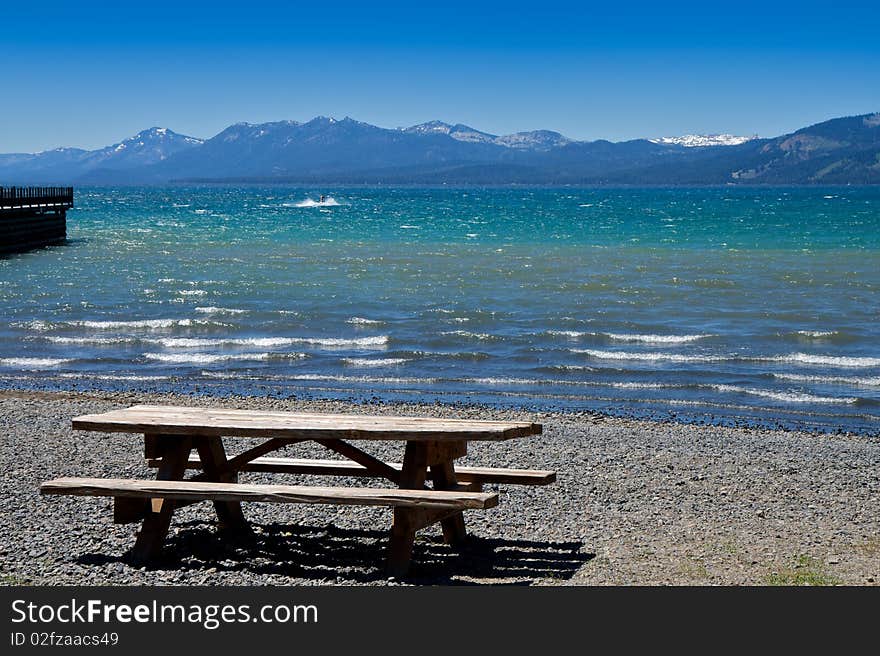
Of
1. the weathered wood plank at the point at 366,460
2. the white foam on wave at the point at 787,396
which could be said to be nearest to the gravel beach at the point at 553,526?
the weathered wood plank at the point at 366,460

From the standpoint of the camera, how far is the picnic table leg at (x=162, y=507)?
718cm

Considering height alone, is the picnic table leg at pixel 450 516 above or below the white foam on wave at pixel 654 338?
above

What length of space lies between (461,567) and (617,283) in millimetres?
26405

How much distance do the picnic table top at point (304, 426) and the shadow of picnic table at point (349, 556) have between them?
0.85 meters

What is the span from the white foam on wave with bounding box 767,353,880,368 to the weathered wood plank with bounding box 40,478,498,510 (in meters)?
13.3

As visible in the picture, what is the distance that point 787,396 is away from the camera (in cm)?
1589

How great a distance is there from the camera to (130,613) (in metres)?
5.48

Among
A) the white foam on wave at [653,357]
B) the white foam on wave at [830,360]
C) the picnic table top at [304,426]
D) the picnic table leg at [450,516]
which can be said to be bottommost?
the white foam on wave at [830,360]

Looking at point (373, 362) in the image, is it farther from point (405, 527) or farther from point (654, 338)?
point (405, 527)

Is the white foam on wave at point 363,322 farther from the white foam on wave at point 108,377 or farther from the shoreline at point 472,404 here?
the shoreline at point 472,404

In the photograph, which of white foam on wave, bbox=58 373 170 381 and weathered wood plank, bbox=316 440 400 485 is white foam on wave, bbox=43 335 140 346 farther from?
→ weathered wood plank, bbox=316 440 400 485

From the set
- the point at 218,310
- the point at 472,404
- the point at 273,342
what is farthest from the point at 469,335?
the point at 218,310

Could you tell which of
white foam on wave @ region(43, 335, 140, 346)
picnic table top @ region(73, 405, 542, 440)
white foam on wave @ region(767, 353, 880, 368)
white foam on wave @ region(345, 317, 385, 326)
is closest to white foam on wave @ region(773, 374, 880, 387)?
white foam on wave @ region(767, 353, 880, 368)

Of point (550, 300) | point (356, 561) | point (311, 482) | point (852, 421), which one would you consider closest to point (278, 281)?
point (550, 300)
